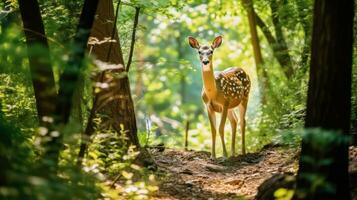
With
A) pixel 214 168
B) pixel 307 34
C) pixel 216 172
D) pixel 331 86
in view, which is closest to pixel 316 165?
pixel 331 86

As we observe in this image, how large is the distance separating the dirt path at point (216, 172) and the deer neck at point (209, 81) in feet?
3.66

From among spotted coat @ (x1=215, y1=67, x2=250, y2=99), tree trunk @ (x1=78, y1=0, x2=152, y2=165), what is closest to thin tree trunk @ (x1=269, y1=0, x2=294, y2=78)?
spotted coat @ (x1=215, y1=67, x2=250, y2=99)

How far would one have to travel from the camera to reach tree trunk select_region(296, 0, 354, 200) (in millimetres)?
5441

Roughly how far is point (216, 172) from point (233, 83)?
2.92 meters

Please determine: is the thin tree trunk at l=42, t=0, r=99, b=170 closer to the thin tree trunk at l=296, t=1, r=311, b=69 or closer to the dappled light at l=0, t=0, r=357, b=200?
the dappled light at l=0, t=0, r=357, b=200

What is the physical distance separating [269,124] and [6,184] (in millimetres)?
10219

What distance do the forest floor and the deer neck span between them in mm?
1117

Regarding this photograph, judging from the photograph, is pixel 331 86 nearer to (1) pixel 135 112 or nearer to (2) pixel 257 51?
(1) pixel 135 112

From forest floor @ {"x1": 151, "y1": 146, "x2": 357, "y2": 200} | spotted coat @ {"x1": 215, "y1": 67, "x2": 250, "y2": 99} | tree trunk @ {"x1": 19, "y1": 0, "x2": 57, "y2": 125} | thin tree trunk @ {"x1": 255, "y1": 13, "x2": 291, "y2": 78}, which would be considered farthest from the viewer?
thin tree trunk @ {"x1": 255, "y1": 13, "x2": 291, "y2": 78}

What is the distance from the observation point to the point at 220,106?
12.2 m

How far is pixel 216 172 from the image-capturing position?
32.3 feet

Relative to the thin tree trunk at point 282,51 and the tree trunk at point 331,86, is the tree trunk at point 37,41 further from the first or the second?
the thin tree trunk at point 282,51

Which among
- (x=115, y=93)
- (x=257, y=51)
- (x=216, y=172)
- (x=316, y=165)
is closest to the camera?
(x=316, y=165)

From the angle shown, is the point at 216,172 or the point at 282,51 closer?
the point at 216,172
